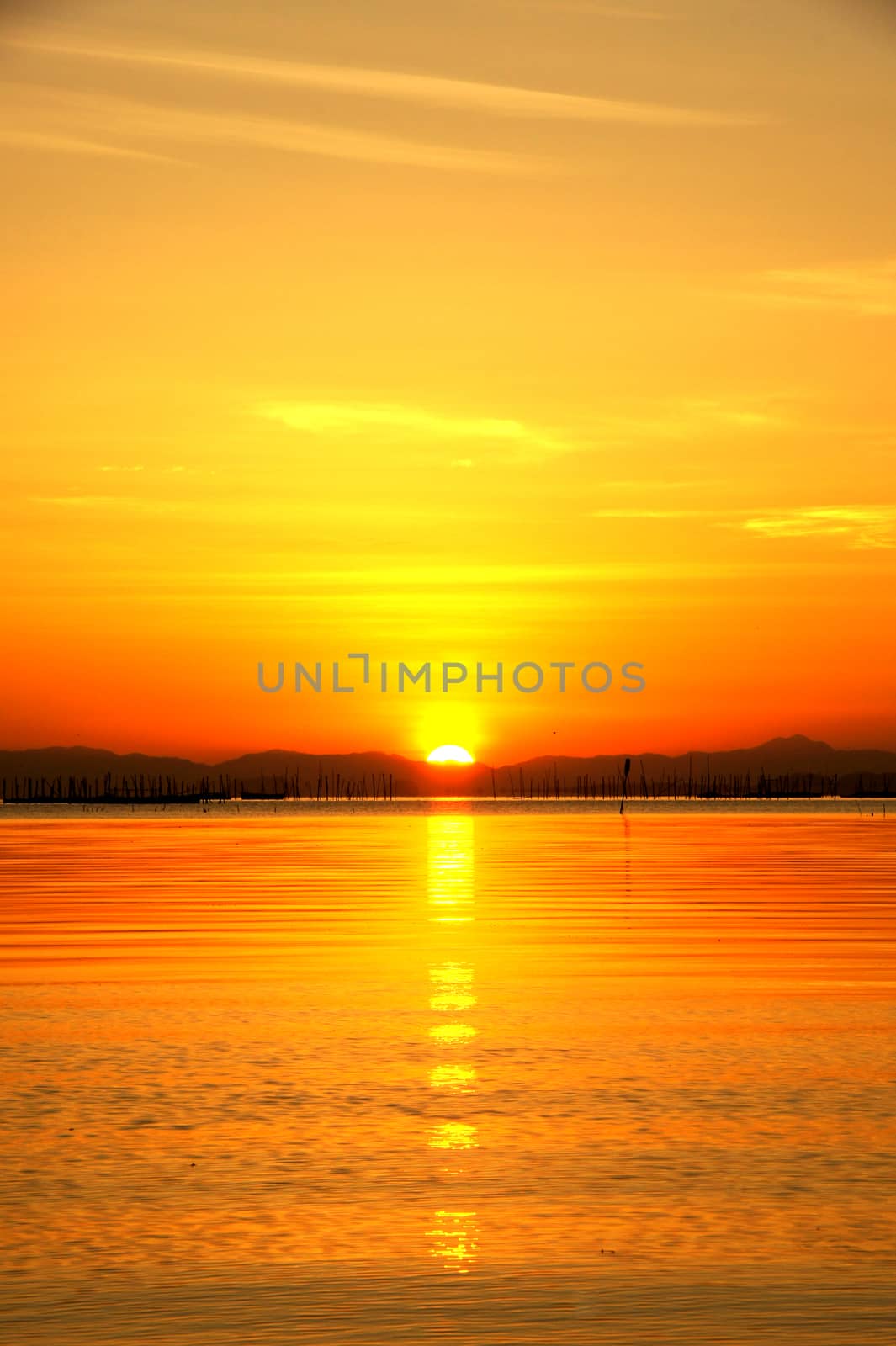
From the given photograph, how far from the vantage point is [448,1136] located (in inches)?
647

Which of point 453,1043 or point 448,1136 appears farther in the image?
point 453,1043

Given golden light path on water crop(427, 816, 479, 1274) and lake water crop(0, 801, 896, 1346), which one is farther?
golden light path on water crop(427, 816, 479, 1274)

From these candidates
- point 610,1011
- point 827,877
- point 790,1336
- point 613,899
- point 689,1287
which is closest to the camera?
point 790,1336

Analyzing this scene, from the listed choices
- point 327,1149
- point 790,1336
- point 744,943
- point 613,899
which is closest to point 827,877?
point 613,899

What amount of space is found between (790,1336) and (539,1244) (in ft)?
8.19

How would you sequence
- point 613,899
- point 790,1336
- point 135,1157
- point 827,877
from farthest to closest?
point 827,877 → point 613,899 → point 135,1157 → point 790,1336

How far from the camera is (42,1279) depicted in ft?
39.2

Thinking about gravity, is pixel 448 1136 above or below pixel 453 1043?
below

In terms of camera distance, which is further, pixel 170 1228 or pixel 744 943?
pixel 744 943

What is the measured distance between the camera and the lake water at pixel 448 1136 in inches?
453

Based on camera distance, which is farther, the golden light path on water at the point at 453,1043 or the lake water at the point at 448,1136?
the golden light path on water at the point at 453,1043

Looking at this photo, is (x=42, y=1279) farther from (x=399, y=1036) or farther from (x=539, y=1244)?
(x=399, y=1036)

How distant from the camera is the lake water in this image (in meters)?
11.5

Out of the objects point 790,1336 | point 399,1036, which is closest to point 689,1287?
point 790,1336
